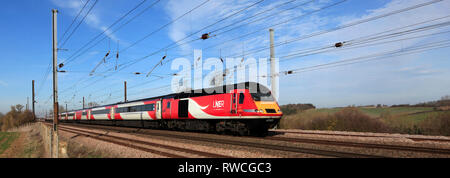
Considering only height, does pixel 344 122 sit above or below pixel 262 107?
below

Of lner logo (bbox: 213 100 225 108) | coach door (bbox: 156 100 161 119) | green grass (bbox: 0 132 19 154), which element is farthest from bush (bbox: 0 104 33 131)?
lner logo (bbox: 213 100 225 108)

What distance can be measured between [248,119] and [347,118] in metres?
9.87

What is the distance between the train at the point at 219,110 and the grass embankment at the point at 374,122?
7.20 meters

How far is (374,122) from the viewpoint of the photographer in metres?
19.3

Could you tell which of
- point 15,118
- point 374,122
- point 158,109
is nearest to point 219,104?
point 158,109

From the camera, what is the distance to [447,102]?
22.7 metres

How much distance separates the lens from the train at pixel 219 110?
14523 millimetres

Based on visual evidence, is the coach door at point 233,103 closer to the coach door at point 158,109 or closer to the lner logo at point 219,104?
the lner logo at point 219,104

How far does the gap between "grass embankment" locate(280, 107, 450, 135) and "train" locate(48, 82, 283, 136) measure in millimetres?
7196

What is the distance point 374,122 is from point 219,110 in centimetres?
1140

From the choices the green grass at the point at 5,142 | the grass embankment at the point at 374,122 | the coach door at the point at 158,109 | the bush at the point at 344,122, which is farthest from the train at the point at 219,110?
the green grass at the point at 5,142

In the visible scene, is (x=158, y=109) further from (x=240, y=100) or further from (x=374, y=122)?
(x=374, y=122)
